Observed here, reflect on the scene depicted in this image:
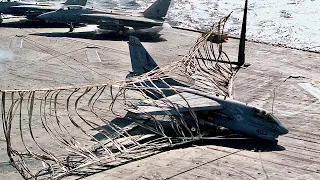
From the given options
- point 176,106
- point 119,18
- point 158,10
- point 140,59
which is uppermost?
point 158,10

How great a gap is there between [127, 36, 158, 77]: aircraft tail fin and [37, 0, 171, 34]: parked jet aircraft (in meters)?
26.0

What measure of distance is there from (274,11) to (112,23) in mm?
40538

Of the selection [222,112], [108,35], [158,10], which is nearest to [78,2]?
[108,35]

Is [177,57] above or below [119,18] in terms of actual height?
below

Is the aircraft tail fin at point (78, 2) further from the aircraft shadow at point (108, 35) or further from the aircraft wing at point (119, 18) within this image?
the aircraft wing at point (119, 18)

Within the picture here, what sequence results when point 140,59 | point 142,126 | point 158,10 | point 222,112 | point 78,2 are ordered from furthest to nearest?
point 78,2
point 158,10
point 140,59
point 222,112
point 142,126

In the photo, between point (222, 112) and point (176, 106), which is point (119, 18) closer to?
point (176, 106)

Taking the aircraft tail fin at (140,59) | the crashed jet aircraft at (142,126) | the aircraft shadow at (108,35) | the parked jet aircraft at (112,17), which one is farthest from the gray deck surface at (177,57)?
the aircraft tail fin at (140,59)

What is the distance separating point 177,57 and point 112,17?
14.9 m

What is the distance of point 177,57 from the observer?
5172 cm

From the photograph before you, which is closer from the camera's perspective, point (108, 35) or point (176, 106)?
point (176, 106)

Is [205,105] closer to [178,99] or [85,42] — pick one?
[178,99]

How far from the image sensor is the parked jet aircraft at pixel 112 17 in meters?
61.2

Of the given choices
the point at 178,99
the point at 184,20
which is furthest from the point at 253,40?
the point at 178,99
